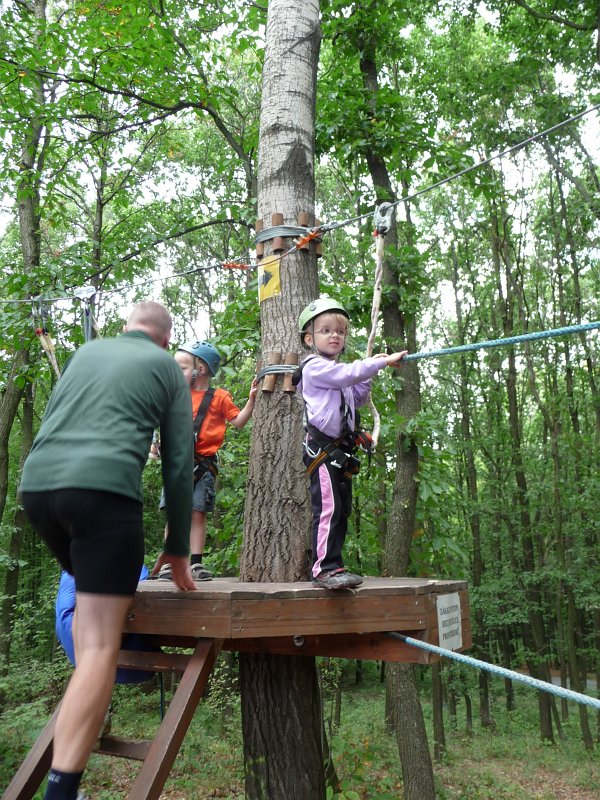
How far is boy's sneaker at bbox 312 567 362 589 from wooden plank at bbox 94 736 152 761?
0.97 metres

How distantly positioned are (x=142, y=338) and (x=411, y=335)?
13092 mm

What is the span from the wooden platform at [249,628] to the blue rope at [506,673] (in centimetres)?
6

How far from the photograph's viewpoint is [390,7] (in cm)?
762

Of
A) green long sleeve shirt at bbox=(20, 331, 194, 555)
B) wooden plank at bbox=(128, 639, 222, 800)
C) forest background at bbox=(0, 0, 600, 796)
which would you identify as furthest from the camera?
forest background at bbox=(0, 0, 600, 796)

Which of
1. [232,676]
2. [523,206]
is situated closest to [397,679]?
[232,676]

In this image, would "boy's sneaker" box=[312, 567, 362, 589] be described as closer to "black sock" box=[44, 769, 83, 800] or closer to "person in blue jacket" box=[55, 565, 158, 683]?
"person in blue jacket" box=[55, 565, 158, 683]

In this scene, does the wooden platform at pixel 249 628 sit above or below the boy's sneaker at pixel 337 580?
below

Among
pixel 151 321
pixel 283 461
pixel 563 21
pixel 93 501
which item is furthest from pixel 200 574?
pixel 563 21

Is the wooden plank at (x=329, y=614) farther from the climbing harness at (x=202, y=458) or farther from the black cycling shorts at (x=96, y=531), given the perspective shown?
the climbing harness at (x=202, y=458)

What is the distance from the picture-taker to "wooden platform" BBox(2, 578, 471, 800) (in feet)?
8.41

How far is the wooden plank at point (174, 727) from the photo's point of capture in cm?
243

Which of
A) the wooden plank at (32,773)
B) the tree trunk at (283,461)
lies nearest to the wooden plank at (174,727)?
the wooden plank at (32,773)

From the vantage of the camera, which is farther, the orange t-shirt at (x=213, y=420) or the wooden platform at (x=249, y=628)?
the orange t-shirt at (x=213, y=420)

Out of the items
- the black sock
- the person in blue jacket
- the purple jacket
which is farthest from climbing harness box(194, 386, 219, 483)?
the black sock
